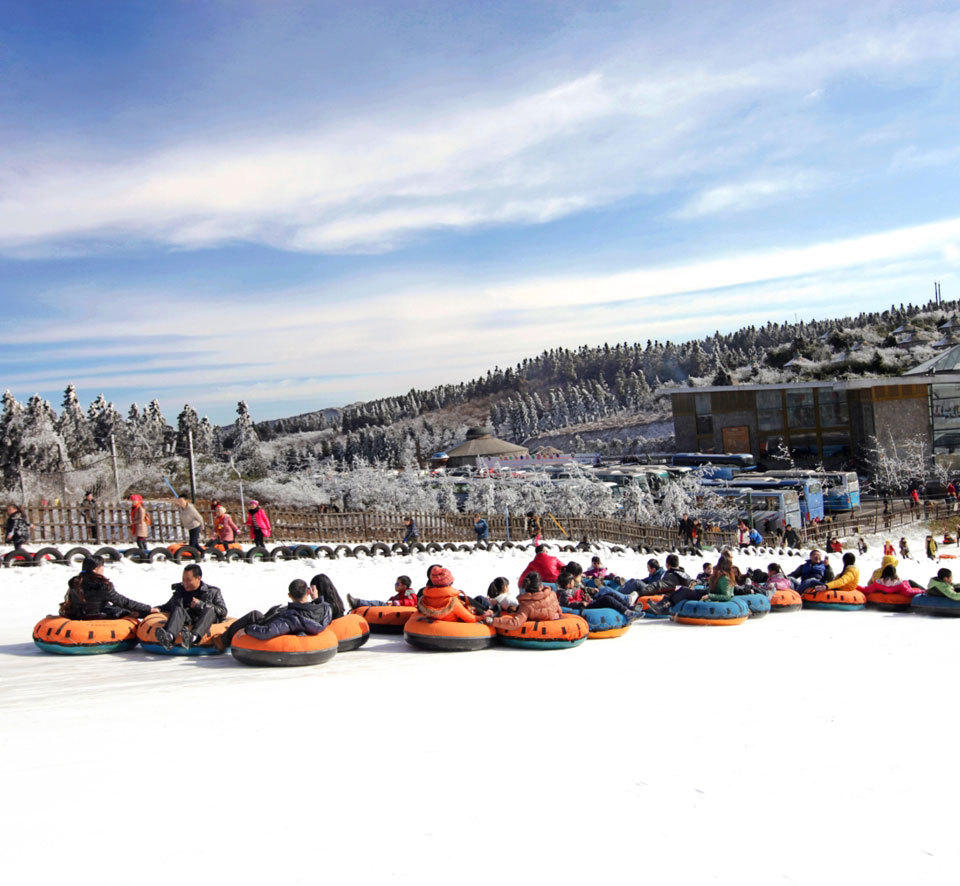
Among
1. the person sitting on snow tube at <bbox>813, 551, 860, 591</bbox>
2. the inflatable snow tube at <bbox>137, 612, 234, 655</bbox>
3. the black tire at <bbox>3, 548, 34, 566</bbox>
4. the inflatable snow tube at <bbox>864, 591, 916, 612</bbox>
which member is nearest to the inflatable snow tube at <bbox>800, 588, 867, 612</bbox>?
the person sitting on snow tube at <bbox>813, 551, 860, 591</bbox>

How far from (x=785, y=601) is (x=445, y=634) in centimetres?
846

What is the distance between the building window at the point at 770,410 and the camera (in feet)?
201

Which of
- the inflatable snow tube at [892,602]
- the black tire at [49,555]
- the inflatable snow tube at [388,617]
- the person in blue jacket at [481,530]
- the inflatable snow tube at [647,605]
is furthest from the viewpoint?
the person in blue jacket at [481,530]

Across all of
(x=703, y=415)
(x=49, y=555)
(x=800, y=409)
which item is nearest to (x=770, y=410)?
(x=800, y=409)

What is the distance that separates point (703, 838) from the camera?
17.4 feet

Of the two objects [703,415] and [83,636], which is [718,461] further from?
[83,636]

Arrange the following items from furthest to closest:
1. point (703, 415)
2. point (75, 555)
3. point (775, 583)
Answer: point (703, 415) → point (75, 555) → point (775, 583)

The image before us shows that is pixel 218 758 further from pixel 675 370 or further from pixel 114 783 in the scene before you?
pixel 675 370

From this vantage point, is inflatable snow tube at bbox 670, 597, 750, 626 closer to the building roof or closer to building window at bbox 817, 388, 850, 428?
building window at bbox 817, 388, 850, 428

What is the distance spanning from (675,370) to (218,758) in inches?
5750

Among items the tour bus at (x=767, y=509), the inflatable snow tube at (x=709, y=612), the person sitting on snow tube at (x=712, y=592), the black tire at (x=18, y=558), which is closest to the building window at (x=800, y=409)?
the tour bus at (x=767, y=509)

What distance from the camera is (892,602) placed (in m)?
16.1

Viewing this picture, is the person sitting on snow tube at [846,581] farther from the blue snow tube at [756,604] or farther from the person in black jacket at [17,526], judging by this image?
the person in black jacket at [17,526]

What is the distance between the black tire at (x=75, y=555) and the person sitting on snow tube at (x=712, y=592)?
11.9 metres
